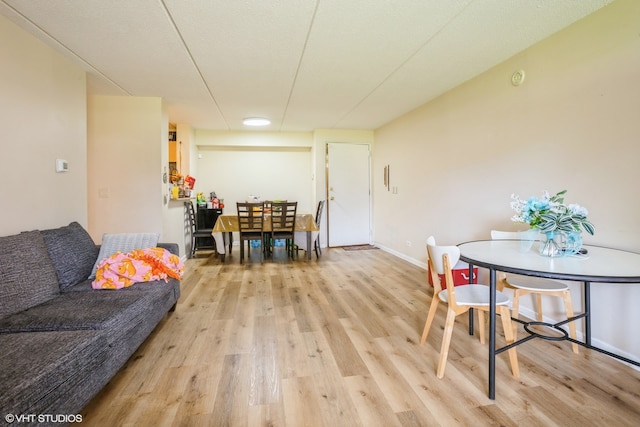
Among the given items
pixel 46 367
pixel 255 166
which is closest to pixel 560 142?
pixel 46 367

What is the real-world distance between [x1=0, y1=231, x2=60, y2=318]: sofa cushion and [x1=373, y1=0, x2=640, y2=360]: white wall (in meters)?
3.53

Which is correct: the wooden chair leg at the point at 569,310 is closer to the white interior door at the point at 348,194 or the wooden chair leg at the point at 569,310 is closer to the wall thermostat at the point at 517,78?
the wall thermostat at the point at 517,78

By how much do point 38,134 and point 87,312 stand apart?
5.28 ft

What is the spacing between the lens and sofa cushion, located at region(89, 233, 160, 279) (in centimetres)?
240

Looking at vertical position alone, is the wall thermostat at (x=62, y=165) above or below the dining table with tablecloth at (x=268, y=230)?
above

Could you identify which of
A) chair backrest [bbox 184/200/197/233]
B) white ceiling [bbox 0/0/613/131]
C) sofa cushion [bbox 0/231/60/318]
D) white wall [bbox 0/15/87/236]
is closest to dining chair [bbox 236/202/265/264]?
chair backrest [bbox 184/200/197/233]

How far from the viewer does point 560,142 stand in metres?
2.25

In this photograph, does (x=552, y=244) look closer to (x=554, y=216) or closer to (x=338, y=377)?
(x=554, y=216)

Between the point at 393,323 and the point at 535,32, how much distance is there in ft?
8.18

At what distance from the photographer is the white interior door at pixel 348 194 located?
575cm

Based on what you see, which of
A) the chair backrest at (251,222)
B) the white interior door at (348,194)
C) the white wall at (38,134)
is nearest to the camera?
the white wall at (38,134)

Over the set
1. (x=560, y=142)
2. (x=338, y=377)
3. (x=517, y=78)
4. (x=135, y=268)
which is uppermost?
(x=517, y=78)

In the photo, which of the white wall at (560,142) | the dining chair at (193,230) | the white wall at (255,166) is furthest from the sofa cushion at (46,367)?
the white wall at (255,166)

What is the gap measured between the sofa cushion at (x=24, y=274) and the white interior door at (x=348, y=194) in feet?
14.2
